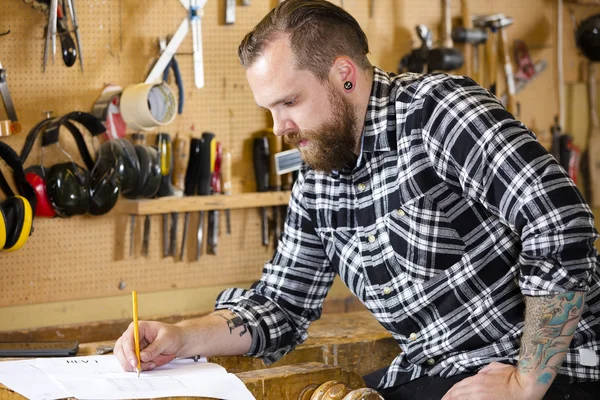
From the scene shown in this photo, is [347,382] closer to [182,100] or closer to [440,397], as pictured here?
[440,397]

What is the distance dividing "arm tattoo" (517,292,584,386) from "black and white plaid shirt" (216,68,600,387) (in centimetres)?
3

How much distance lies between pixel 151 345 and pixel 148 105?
0.99m

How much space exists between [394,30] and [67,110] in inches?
49.5

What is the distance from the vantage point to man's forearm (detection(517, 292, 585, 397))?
1.38 meters

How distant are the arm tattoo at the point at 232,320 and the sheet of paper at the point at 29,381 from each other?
1.31 feet

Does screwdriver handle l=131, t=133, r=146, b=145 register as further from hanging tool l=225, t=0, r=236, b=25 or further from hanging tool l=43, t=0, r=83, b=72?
hanging tool l=225, t=0, r=236, b=25

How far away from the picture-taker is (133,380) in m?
1.49

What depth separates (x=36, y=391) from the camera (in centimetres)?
142

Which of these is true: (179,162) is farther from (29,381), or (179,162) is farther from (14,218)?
(29,381)

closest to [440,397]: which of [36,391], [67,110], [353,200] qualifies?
[353,200]

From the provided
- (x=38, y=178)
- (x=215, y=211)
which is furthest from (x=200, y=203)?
(x=38, y=178)

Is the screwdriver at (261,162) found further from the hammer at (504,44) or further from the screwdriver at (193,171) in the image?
the hammer at (504,44)

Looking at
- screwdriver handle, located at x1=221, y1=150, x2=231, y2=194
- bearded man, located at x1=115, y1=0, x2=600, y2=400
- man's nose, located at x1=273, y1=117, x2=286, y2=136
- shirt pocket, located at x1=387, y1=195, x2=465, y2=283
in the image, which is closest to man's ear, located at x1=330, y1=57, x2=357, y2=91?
bearded man, located at x1=115, y1=0, x2=600, y2=400

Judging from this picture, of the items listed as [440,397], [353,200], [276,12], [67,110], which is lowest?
[440,397]
